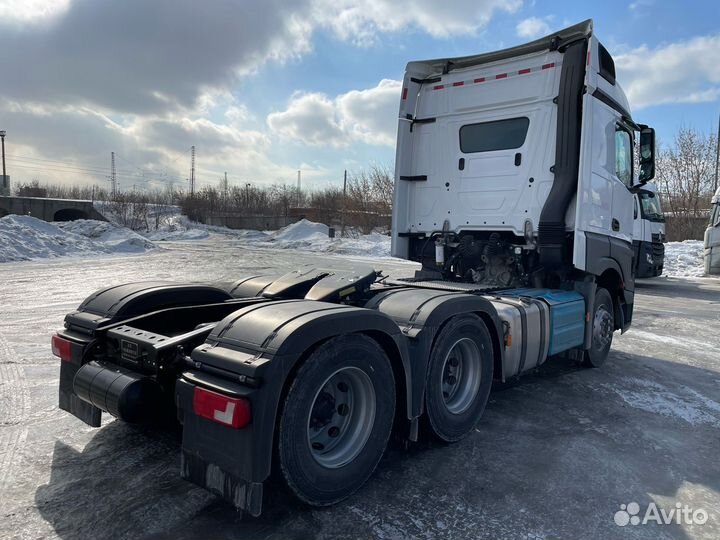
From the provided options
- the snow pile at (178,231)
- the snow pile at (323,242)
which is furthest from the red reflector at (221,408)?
the snow pile at (178,231)

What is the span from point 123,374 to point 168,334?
2.39ft

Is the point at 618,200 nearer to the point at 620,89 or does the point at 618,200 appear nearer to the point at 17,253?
the point at 620,89

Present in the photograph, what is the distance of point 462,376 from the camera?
4.14m

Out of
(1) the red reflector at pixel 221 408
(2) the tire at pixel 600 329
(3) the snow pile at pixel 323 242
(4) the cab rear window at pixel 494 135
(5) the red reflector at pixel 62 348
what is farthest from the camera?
(3) the snow pile at pixel 323 242

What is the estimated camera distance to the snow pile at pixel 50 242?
1920 cm

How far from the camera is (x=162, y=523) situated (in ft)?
9.09

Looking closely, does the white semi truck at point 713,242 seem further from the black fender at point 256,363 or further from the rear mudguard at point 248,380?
the rear mudguard at point 248,380

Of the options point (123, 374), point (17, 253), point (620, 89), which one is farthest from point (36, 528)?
point (17, 253)

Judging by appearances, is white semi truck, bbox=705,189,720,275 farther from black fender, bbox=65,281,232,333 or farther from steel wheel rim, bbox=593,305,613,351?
black fender, bbox=65,281,232,333

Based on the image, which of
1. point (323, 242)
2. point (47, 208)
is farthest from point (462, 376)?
point (47, 208)

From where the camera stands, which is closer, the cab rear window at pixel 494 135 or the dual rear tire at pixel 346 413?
the dual rear tire at pixel 346 413

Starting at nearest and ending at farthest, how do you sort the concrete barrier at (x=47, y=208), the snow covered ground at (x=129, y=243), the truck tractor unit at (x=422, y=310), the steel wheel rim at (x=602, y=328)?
the truck tractor unit at (x=422, y=310) < the steel wheel rim at (x=602, y=328) < the snow covered ground at (x=129, y=243) < the concrete barrier at (x=47, y=208)

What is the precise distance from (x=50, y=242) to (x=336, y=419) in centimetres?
2212

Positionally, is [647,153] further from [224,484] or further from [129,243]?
[129,243]
